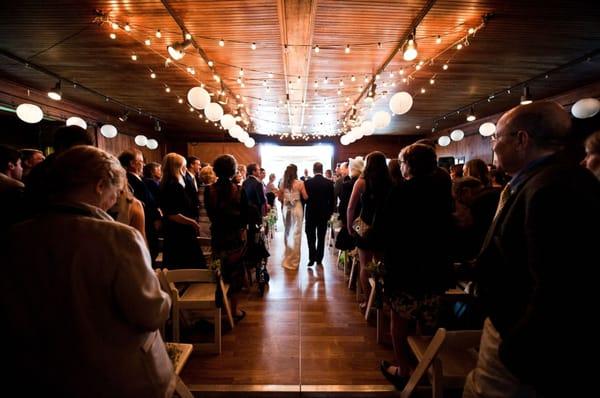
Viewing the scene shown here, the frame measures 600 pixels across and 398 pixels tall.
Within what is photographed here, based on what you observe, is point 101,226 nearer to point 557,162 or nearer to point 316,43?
point 557,162

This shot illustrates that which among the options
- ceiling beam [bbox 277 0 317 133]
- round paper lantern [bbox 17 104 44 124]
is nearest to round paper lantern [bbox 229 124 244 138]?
ceiling beam [bbox 277 0 317 133]

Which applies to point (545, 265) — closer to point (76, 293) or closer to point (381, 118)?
point (76, 293)

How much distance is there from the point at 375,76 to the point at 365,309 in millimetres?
3678

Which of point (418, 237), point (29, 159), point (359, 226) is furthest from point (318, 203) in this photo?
point (29, 159)

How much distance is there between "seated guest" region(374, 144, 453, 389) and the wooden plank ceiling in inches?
83.0

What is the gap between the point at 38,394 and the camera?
2.93 feet

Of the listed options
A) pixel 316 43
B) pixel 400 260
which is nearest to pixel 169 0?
pixel 316 43

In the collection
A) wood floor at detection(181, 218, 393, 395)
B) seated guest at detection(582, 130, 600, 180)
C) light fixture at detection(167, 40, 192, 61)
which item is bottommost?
wood floor at detection(181, 218, 393, 395)

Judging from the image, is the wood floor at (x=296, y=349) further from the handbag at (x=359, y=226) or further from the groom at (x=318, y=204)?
the groom at (x=318, y=204)

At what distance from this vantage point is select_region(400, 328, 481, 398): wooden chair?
138 centimetres

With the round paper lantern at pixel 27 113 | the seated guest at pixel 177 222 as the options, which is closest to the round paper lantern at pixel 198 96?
the seated guest at pixel 177 222

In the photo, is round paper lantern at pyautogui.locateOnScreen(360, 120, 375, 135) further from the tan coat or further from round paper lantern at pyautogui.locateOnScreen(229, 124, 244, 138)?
the tan coat

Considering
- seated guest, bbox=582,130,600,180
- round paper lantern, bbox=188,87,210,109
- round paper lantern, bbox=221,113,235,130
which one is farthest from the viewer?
round paper lantern, bbox=221,113,235,130

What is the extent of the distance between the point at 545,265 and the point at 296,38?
11.5 ft
